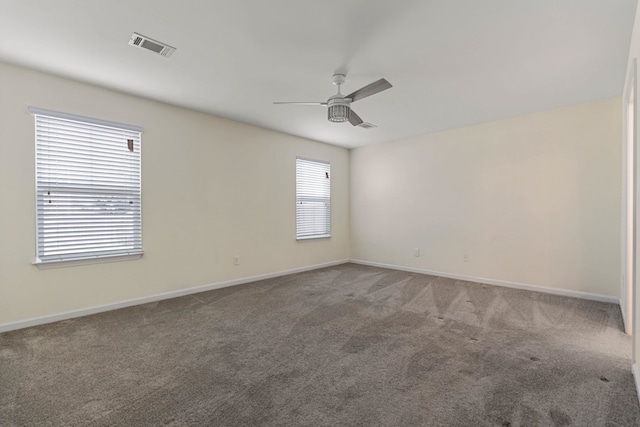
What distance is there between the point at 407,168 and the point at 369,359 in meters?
4.10

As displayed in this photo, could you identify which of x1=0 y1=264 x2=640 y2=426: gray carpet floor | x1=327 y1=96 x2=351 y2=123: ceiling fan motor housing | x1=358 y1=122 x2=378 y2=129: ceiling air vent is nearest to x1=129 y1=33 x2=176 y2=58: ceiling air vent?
x1=327 y1=96 x2=351 y2=123: ceiling fan motor housing

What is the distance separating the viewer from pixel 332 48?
2574 millimetres

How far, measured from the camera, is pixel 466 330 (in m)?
2.90

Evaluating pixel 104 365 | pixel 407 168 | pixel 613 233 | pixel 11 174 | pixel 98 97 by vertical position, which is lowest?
pixel 104 365

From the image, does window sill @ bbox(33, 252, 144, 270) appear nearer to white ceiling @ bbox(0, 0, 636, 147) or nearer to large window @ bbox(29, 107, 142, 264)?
large window @ bbox(29, 107, 142, 264)

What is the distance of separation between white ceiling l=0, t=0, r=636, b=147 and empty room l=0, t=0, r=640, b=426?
0.02m

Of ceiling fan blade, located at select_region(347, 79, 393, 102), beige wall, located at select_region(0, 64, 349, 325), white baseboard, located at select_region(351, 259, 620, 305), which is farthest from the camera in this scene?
white baseboard, located at select_region(351, 259, 620, 305)

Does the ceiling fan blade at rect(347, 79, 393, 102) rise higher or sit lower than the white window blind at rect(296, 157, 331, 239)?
higher

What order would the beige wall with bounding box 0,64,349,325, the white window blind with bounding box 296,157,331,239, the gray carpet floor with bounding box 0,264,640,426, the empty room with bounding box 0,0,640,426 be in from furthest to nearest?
1. the white window blind with bounding box 296,157,331,239
2. the beige wall with bounding box 0,64,349,325
3. the empty room with bounding box 0,0,640,426
4. the gray carpet floor with bounding box 0,264,640,426

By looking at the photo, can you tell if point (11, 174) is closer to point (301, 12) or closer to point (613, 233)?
point (301, 12)

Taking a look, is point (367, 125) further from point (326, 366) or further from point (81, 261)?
point (81, 261)

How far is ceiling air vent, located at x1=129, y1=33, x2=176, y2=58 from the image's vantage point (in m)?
2.43

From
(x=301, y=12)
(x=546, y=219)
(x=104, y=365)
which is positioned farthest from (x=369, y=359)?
(x=546, y=219)

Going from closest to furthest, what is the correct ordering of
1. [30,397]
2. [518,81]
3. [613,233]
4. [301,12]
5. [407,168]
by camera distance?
1. [30,397]
2. [301,12]
3. [518,81]
4. [613,233]
5. [407,168]
